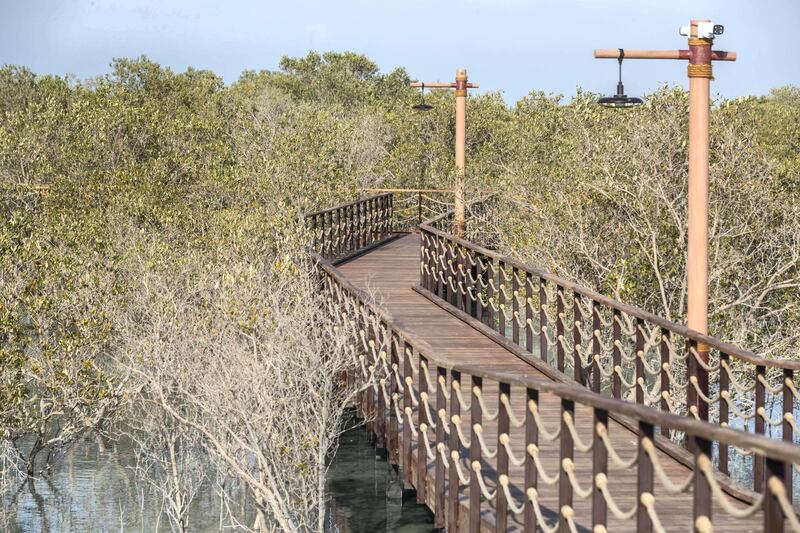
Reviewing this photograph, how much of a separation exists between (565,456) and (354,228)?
20974 millimetres

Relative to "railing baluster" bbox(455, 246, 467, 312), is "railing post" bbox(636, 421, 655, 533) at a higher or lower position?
higher

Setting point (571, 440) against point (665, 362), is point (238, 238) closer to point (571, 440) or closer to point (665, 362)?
point (665, 362)

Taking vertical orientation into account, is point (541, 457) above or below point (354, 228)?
below

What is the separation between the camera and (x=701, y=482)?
178 inches

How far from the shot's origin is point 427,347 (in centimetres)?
855

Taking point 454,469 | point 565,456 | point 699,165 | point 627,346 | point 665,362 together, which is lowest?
point 627,346

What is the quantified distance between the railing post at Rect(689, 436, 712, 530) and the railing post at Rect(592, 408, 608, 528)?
0.73 m

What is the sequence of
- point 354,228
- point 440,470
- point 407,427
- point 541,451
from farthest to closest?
point 354,228
point 407,427
point 541,451
point 440,470

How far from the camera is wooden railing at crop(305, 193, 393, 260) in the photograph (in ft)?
76.2

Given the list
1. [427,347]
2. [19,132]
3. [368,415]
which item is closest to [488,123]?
[19,132]

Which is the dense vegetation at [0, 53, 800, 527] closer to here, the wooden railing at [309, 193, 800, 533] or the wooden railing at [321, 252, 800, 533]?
the wooden railing at [309, 193, 800, 533]

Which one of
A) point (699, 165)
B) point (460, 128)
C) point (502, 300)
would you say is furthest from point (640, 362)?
point (460, 128)

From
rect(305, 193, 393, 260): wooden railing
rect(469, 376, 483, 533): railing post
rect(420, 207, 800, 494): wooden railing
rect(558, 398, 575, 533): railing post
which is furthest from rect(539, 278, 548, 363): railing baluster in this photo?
rect(305, 193, 393, 260): wooden railing

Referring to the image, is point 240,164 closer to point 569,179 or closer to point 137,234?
point 137,234
